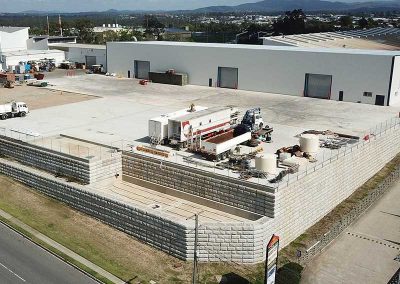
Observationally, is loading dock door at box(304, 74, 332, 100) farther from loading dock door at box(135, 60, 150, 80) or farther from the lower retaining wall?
the lower retaining wall

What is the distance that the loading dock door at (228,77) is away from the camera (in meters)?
57.2

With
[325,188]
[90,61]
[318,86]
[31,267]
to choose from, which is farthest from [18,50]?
[325,188]

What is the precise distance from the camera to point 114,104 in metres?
48.5

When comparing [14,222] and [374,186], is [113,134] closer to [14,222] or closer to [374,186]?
[14,222]

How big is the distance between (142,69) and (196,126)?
35.6m

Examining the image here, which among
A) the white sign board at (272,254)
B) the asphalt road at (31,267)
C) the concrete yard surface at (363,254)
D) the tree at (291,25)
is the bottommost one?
the concrete yard surface at (363,254)

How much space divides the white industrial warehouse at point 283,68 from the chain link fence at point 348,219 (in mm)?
14466

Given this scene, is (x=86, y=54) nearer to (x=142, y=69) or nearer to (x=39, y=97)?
(x=142, y=69)

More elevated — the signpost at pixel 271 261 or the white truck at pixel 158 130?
the white truck at pixel 158 130

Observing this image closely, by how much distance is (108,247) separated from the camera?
25172mm

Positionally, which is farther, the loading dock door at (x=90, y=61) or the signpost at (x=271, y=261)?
the loading dock door at (x=90, y=61)

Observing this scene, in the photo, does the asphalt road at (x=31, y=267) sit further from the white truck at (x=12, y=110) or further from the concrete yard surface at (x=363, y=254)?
the white truck at (x=12, y=110)

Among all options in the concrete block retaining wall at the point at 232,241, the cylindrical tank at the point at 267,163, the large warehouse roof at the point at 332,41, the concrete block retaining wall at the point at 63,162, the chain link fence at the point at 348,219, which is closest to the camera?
the concrete block retaining wall at the point at 232,241

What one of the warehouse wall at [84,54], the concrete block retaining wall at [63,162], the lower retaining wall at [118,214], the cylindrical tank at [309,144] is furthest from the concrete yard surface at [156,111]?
the warehouse wall at [84,54]
